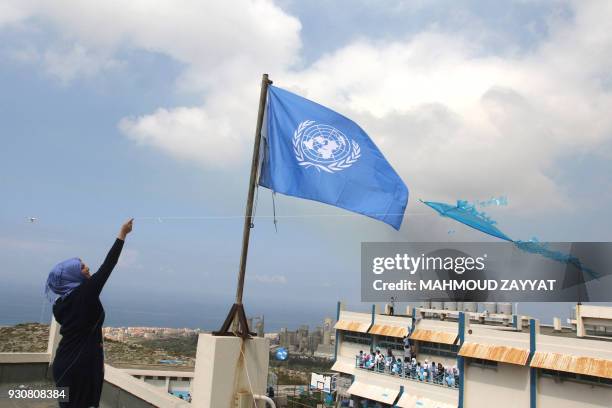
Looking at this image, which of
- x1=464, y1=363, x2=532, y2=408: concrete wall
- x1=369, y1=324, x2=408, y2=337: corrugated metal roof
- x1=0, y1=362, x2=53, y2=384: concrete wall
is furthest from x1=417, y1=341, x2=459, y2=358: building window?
x1=0, y1=362, x2=53, y2=384: concrete wall

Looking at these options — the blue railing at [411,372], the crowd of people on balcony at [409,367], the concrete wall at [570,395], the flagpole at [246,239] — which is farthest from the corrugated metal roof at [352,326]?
the flagpole at [246,239]

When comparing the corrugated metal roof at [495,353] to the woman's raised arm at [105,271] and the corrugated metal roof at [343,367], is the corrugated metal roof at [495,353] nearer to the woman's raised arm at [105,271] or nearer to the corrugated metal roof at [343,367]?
the corrugated metal roof at [343,367]

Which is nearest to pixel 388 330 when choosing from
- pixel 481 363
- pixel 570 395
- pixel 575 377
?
pixel 481 363

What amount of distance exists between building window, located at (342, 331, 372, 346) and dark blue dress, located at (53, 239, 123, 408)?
30461mm


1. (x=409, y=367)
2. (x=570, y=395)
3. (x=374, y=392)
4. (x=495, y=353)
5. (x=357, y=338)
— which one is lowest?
(x=374, y=392)

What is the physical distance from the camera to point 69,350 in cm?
322

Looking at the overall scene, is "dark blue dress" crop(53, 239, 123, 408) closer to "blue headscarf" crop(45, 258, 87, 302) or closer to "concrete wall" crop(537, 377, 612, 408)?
"blue headscarf" crop(45, 258, 87, 302)

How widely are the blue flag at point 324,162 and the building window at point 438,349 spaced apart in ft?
72.8

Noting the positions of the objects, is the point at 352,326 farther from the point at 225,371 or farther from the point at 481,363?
the point at 225,371

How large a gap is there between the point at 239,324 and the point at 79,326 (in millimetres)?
2004

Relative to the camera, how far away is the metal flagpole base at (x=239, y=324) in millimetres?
4887

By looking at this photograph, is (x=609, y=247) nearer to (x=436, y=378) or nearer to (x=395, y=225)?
(x=436, y=378)

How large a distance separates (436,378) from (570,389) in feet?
22.6

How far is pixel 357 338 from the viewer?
33.2 m
